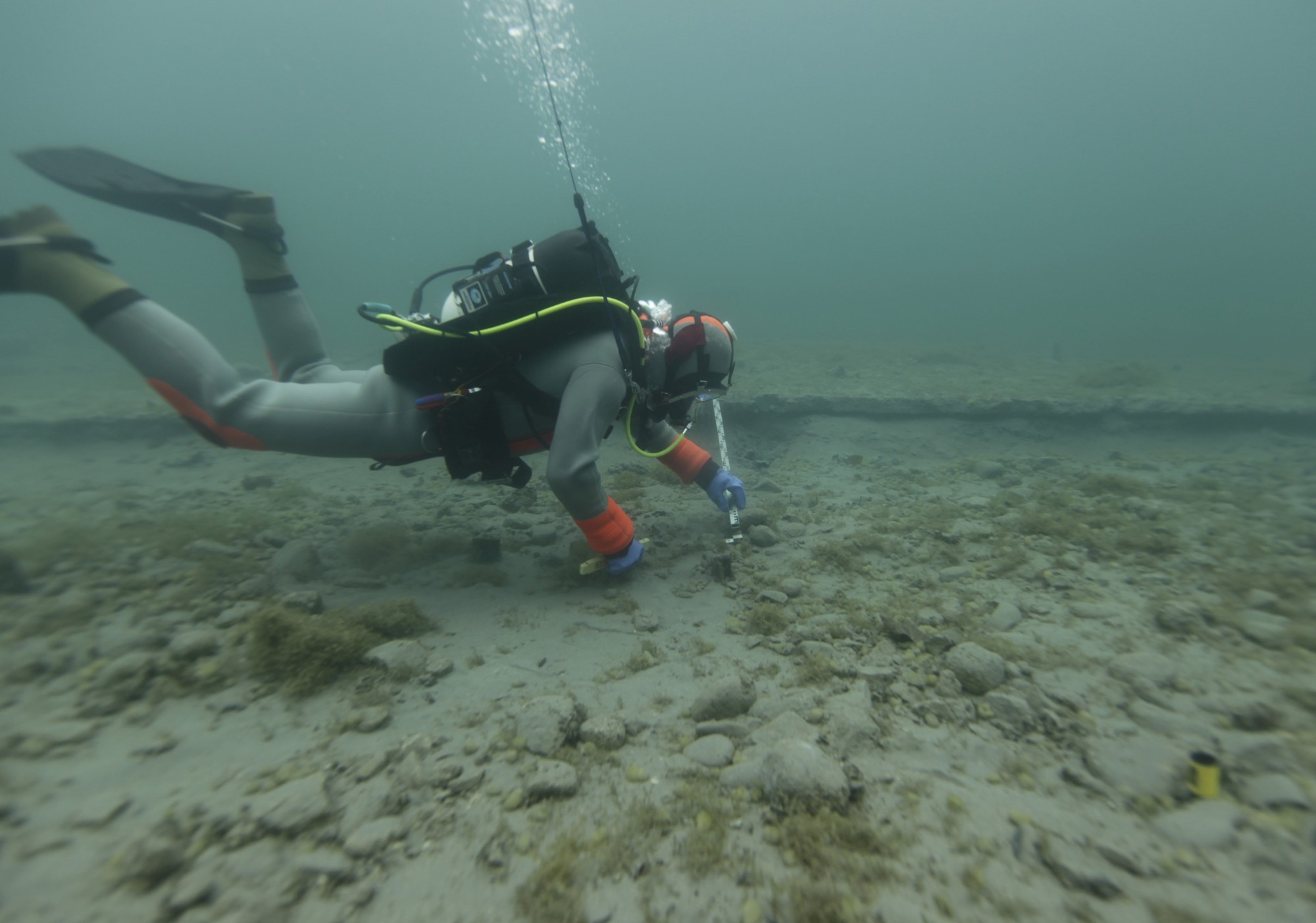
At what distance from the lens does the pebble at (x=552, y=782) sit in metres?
1.76

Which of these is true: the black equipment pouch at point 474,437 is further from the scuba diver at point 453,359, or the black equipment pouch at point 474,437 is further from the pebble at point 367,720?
the pebble at point 367,720

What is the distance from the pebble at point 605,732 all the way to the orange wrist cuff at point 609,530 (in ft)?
4.75

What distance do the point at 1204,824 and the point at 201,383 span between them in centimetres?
472

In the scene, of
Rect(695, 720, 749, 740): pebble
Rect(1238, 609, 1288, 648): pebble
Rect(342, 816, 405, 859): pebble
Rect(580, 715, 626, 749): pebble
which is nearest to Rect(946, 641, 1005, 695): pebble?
Rect(695, 720, 749, 740): pebble

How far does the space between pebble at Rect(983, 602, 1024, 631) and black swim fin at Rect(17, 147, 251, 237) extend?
5.35 metres

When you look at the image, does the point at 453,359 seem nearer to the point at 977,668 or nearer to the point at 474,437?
the point at 474,437

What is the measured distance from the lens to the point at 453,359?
331cm

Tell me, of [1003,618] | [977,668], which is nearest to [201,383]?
[977,668]

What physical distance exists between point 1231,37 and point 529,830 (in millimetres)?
178623

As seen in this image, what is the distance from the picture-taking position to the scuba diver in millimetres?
3164

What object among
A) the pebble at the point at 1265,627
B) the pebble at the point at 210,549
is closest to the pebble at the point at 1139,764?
the pebble at the point at 1265,627

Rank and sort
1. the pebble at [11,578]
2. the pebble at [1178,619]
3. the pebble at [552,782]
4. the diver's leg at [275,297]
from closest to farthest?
the pebble at [552,782], the pebble at [1178,619], the pebble at [11,578], the diver's leg at [275,297]

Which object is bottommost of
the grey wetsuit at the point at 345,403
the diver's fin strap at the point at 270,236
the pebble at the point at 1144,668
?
the pebble at the point at 1144,668

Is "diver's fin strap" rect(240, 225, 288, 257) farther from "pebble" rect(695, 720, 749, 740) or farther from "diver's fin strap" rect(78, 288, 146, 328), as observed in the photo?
"pebble" rect(695, 720, 749, 740)
